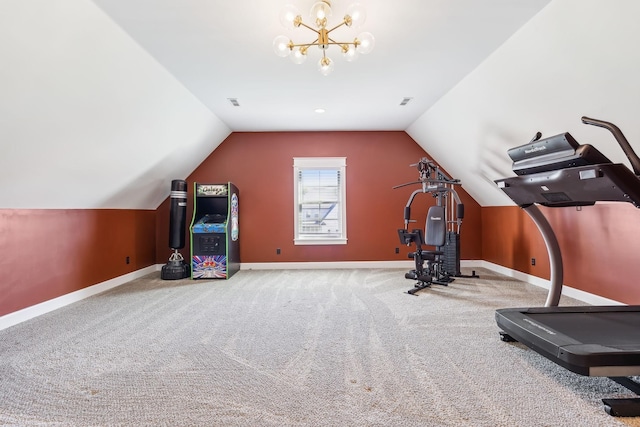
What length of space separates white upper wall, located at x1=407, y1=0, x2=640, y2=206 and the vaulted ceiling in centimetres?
1

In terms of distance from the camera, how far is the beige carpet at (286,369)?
1674 mm

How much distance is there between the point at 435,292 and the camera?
4145 mm

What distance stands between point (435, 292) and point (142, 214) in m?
4.85

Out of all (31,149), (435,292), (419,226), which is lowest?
(435,292)

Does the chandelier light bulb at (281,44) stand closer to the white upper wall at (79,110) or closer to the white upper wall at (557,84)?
the white upper wall at (79,110)

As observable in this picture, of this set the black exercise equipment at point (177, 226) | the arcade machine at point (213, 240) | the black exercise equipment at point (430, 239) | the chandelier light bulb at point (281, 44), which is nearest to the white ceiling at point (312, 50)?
the chandelier light bulb at point (281, 44)

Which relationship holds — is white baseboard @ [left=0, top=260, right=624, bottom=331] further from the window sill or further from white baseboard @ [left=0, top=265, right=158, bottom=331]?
the window sill

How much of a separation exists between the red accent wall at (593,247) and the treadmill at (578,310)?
0.93 meters

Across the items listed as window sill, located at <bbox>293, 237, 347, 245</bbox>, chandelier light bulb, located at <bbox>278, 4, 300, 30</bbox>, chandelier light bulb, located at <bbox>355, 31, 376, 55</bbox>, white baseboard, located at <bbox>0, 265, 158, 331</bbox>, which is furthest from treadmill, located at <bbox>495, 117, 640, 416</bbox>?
white baseboard, located at <bbox>0, 265, 158, 331</bbox>

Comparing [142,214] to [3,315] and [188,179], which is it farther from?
[3,315]


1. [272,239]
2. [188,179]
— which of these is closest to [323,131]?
[272,239]

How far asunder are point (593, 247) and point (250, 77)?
437 cm

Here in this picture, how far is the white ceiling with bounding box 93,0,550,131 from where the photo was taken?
2422 millimetres

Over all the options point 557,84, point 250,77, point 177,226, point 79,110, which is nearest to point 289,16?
point 250,77
